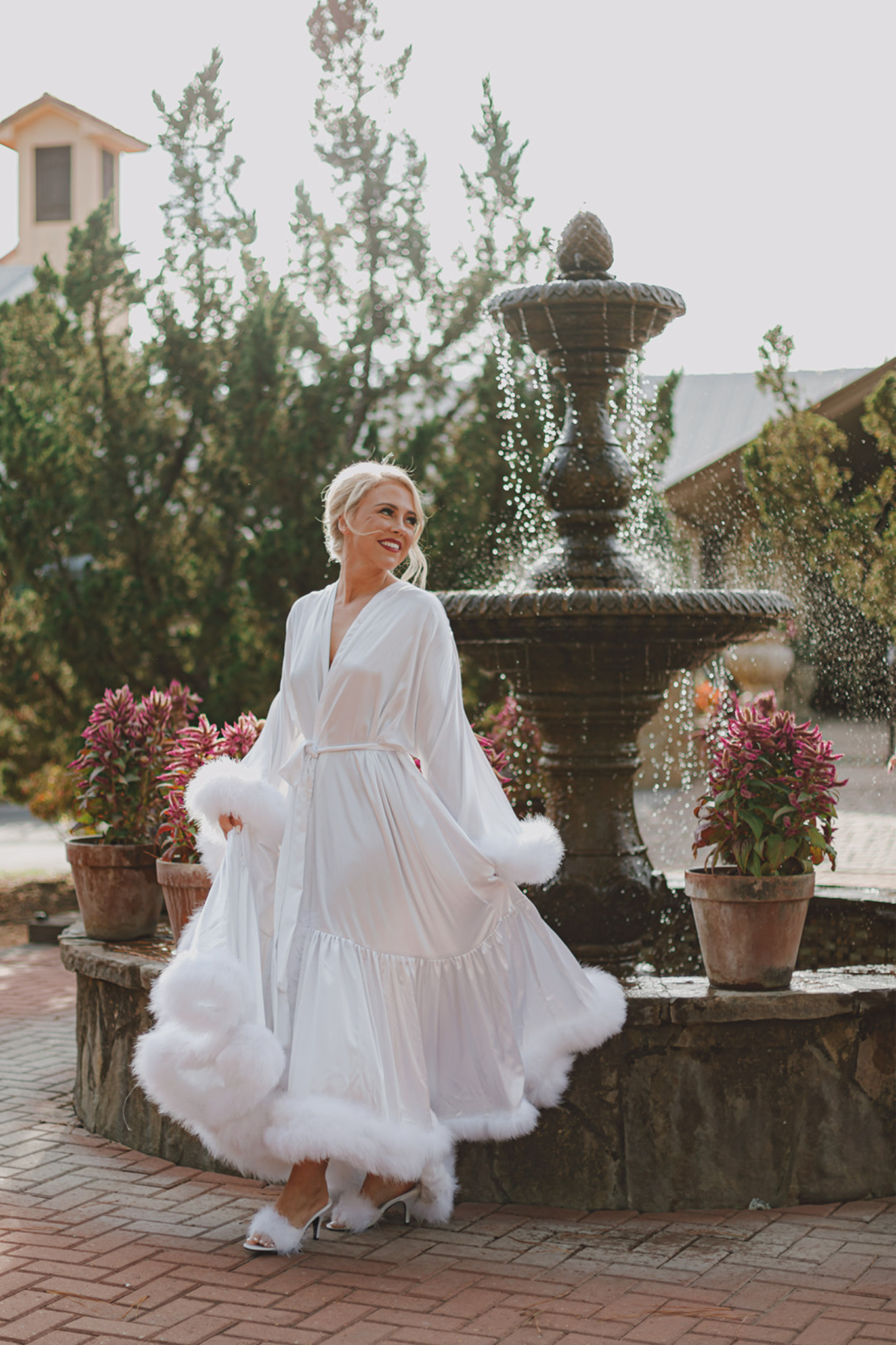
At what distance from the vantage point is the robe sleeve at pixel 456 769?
3.81 metres

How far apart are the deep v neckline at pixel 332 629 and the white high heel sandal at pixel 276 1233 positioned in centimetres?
131

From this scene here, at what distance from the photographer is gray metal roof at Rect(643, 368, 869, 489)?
17750 millimetres

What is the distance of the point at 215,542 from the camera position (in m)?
10.0

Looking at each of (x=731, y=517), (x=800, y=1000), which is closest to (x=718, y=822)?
(x=800, y=1000)

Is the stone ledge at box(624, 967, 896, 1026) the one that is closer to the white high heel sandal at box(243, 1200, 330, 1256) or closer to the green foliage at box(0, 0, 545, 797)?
the white high heel sandal at box(243, 1200, 330, 1256)

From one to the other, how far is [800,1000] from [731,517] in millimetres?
10119

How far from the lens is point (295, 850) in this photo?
377 centimetres

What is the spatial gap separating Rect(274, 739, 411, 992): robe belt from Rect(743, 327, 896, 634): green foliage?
8482 millimetres

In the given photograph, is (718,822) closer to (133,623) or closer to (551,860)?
(551,860)

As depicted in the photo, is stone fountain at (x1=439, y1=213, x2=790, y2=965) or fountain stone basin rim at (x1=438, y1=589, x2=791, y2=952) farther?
stone fountain at (x1=439, y1=213, x2=790, y2=965)

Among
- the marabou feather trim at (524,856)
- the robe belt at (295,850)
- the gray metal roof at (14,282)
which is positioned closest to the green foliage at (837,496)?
the marabou feather trim at (524,856)

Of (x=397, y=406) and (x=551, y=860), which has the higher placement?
(x=397, y=406)

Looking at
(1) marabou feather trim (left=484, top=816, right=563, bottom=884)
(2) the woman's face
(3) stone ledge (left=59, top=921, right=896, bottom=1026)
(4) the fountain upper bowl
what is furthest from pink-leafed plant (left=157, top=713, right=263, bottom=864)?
(4) the fountain upper bowl

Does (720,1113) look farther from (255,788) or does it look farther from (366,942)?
(255,788)
